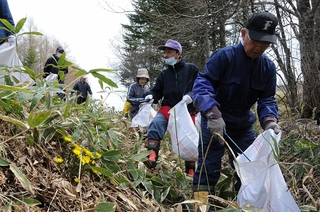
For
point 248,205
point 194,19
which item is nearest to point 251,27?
point 248,205

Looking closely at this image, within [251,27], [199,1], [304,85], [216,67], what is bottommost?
[304,85]

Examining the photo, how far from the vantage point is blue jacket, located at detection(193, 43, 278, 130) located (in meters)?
2.51

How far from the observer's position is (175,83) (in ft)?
13.4

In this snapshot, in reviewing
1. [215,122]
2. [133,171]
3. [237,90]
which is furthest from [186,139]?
[215,122]

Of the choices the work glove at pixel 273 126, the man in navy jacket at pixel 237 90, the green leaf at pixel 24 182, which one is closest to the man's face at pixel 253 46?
the man in navy jacket at pixel 237 90

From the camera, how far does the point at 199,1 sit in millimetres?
8492

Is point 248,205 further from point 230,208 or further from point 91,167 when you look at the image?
point 91,167

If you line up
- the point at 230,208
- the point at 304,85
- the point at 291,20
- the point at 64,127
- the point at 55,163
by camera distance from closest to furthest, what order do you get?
the point at 230,208, the point at 55,163, the point at 64,127, the point at 304,85, the point at 291,20

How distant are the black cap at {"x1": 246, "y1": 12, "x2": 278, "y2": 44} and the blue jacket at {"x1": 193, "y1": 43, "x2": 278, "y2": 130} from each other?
0.21 m

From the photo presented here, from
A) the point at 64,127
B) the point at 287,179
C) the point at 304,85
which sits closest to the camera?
the point at 64,127

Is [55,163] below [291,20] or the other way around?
below

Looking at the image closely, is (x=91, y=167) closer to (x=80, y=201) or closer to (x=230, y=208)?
(x=80, y=201)

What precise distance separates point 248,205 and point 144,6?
9.16 metres

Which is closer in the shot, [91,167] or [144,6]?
[91,167]
